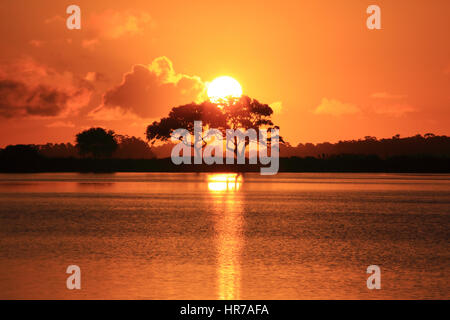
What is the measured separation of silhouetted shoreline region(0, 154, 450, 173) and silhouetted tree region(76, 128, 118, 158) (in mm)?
6231

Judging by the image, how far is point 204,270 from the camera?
17.1 meters

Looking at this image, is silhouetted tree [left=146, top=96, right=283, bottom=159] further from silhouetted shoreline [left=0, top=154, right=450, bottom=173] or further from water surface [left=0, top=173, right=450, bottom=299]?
water surface [left=0, top=173, right=450, bottom=299]

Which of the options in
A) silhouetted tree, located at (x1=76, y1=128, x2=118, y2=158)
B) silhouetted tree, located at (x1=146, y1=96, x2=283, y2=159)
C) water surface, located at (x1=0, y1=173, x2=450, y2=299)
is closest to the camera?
water surface, located at (x1=0, y1=173, x2=450, y2=299)

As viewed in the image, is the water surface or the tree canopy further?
the tree canopy

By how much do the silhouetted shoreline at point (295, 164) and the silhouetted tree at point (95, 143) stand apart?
6.23m

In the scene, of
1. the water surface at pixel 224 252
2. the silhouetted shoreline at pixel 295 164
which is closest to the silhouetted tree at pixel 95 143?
the silhouetted shoreline at pixel 295 164

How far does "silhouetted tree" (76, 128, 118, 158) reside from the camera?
145m

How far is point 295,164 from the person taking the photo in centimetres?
13750

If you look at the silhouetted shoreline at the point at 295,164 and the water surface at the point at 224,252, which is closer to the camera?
the water surface at the point at 224,252

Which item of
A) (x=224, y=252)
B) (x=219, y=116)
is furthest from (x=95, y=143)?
(x=224, y=252)

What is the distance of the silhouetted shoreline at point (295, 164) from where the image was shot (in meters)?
135

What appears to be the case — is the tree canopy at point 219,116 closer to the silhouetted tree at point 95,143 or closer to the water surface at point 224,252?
the silhouetted tree at point 95,143

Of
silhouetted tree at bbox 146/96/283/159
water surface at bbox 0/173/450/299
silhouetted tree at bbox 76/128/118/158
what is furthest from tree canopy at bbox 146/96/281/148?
water surface at bbox 0/173/450/299
